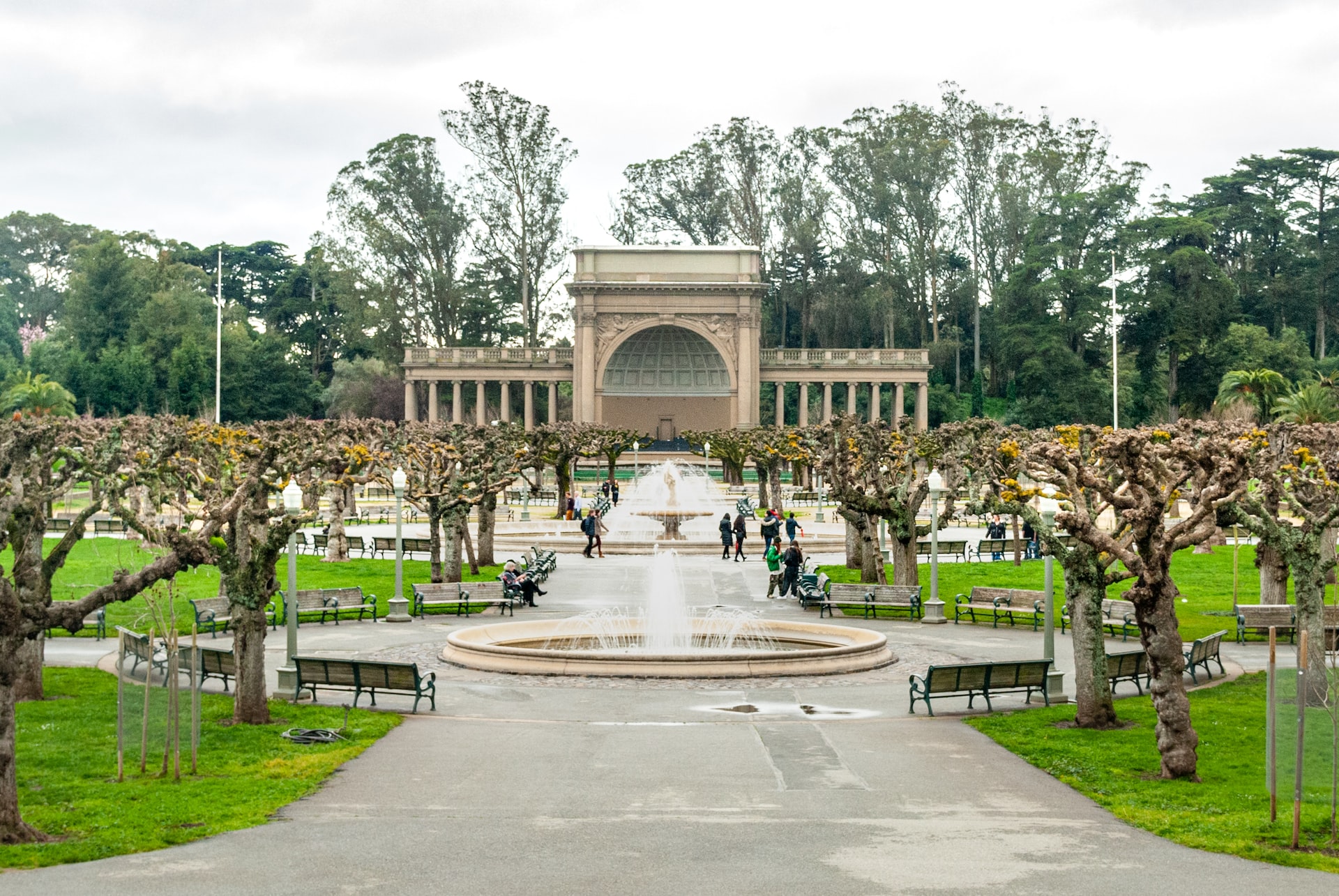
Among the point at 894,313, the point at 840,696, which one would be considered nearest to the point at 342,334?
the point at 894,313

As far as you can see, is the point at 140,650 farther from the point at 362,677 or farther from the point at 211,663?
the point at 362,677

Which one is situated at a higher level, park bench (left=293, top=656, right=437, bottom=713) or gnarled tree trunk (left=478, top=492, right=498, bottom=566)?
gnarled tree trunk (left=478, top=492, right=498, bottom=566)

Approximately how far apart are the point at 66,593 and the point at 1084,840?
23105 millimetres

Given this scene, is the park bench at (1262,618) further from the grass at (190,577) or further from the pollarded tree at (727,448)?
the pollarded tree at (727,448)

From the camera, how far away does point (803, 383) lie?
301 ft

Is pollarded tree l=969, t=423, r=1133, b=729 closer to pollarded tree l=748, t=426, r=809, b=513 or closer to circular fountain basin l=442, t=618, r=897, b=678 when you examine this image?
circular fountain basin l=442, t=618, r=897, b=678

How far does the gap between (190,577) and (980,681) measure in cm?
2284

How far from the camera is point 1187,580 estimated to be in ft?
109

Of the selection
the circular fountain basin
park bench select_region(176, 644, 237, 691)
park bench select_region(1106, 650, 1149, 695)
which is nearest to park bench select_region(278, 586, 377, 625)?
the circular fountain basin

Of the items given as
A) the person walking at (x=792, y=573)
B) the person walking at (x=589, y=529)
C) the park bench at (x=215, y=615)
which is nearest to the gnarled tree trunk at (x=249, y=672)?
the park bench at (x=215, y=615)

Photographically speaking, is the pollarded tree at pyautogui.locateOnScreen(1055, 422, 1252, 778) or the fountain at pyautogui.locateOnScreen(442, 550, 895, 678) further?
the fountain at pyautogui.locateOnScreen(442, 550, 895, 678)

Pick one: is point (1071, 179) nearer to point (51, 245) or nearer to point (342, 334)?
point (342, 334)

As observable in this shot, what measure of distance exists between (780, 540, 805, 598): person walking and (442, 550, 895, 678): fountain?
2.74 metres

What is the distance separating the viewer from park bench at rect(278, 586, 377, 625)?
25.8 meters
